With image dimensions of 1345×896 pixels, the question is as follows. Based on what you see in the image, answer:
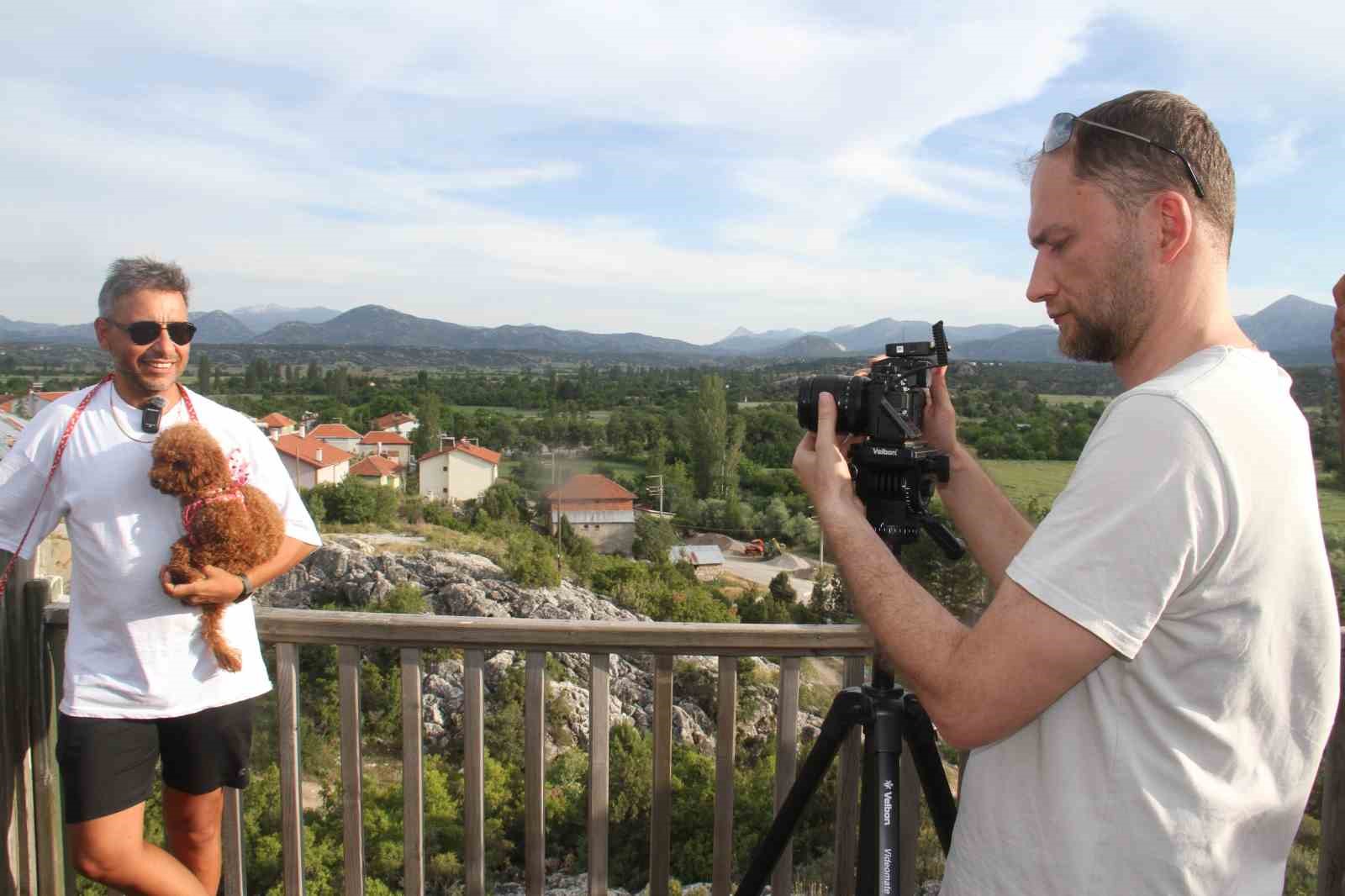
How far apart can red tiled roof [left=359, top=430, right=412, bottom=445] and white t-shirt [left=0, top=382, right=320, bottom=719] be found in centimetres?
3216

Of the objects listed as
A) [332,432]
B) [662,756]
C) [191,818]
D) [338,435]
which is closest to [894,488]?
[662,756]

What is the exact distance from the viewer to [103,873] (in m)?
1.59

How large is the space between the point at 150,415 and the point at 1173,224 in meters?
1.76

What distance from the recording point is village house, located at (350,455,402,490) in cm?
3075

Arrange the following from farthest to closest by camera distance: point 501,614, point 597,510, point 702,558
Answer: point 597,510 → point 702,558 → point 501,614

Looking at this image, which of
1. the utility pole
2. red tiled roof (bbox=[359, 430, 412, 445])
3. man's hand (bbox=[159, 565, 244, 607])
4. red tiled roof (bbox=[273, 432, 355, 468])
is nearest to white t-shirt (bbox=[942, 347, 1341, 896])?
man's hand (bbox=[159, 565, 244, 607])

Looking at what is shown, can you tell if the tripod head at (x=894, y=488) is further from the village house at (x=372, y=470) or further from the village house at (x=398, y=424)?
the village house at (x=398, y=424)

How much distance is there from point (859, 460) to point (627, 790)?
241 inches

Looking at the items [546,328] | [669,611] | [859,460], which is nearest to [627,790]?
[859,460]

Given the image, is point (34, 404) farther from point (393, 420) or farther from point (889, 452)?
point (393, 420)

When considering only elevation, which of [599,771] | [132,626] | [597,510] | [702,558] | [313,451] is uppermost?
[132,626]

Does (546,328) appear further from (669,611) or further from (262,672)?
(262,672)

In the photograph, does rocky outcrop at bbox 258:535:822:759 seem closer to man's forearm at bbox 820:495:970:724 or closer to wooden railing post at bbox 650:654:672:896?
wooden railing post at bbox 650:654:672:896

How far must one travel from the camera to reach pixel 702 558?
29797 mm
